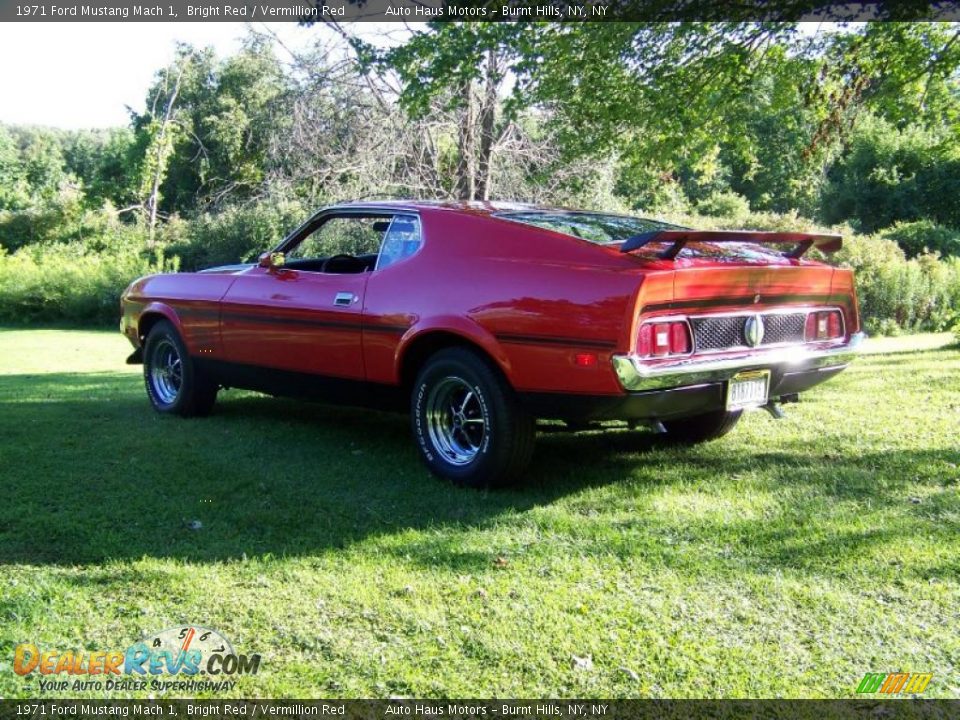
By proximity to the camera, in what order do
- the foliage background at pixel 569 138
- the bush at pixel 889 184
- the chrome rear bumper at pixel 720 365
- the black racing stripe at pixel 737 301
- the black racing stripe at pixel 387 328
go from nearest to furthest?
the chrome rear bumper at pixel 720 365
the black racing stripe at pixel 737 301
the black racing stripe at pixel 387 328
the foliage background at pixel 569 138
the bush at pixel 889 184

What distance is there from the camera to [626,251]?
456 cm

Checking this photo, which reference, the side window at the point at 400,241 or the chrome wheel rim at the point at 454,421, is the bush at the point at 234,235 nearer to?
the side window at the point at 400,241

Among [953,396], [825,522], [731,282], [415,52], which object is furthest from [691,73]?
[825,522]

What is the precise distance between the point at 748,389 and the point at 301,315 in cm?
283

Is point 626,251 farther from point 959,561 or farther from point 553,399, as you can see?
point 959,561

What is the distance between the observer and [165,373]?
24.6 ft

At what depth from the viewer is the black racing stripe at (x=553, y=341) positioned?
4395 mm

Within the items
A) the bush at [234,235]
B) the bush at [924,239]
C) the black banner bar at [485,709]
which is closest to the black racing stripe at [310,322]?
the black banner bar at [485,709]

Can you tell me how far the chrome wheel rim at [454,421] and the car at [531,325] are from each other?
0.4 inches

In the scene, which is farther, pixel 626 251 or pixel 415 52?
pixel 415 52

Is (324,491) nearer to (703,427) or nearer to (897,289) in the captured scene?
(703,427)

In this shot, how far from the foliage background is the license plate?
5.54 m

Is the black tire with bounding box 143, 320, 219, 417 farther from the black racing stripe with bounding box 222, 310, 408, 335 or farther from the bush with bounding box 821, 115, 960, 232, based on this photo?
the bush with bounding box 821, 115, 960, 232

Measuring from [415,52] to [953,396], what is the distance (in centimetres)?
689
